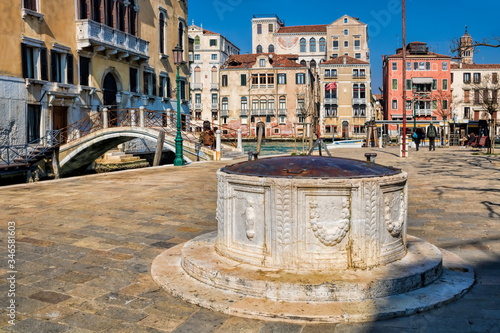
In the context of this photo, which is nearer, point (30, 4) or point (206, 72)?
point (30, 4)

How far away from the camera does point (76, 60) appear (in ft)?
81.5

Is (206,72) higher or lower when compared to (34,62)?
higher

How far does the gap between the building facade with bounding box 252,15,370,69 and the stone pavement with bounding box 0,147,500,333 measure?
219 feet

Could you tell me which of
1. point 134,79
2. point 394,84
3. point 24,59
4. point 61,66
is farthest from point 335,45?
point 24,59

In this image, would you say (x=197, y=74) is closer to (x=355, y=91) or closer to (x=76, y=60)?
(x=355, y=91)

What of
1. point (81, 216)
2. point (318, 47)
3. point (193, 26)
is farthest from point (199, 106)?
point (81, 216)

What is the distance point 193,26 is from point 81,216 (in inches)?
2645

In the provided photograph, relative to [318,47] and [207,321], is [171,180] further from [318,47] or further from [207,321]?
[318,47]

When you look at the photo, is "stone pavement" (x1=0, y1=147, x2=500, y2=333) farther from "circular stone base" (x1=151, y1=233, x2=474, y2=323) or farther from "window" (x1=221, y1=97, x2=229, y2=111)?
"window" (x1=221, y1=97, x2=229, y2=111)

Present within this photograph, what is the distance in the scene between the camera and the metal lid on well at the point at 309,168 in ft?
15.6

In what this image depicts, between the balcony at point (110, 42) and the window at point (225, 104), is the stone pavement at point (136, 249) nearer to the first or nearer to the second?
the balcony at point (110, 42)

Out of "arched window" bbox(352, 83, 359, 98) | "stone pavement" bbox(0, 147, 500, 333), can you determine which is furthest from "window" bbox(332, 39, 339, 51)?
"stone pavement" bbox(0, 147, 500, 333)

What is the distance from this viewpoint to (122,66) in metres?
28.9

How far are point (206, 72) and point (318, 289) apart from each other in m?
66.3
